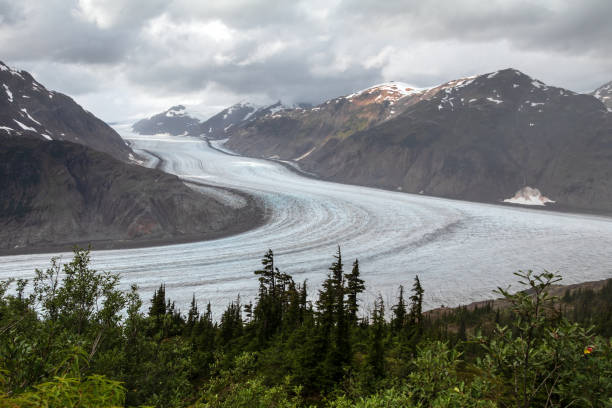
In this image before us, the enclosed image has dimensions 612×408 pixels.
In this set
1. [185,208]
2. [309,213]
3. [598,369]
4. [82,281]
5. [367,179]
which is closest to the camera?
[598,369]

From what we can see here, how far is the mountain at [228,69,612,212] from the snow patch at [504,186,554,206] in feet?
2.92

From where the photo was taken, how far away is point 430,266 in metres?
68.5

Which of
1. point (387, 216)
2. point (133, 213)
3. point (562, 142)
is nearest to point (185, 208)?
point (133, 213)

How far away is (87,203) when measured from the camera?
9044 cm

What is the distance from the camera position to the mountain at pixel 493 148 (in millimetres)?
130375

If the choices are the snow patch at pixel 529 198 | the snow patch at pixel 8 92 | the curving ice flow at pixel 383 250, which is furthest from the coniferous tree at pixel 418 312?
the snow patch at pixel 8 92

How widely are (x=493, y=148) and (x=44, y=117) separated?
176660 millimetres

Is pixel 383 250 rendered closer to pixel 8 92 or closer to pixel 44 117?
pixel 44 117

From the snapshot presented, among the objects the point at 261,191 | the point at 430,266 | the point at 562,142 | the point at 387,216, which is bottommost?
the point at 430,266

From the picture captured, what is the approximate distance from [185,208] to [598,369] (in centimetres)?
9358

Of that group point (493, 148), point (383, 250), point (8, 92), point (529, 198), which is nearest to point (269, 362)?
point (383, 250)

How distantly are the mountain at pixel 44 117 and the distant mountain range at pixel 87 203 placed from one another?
3269 millimetres

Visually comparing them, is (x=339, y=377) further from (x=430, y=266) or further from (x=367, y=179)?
(x=367, y=179)

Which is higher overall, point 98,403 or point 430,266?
point 98,403
